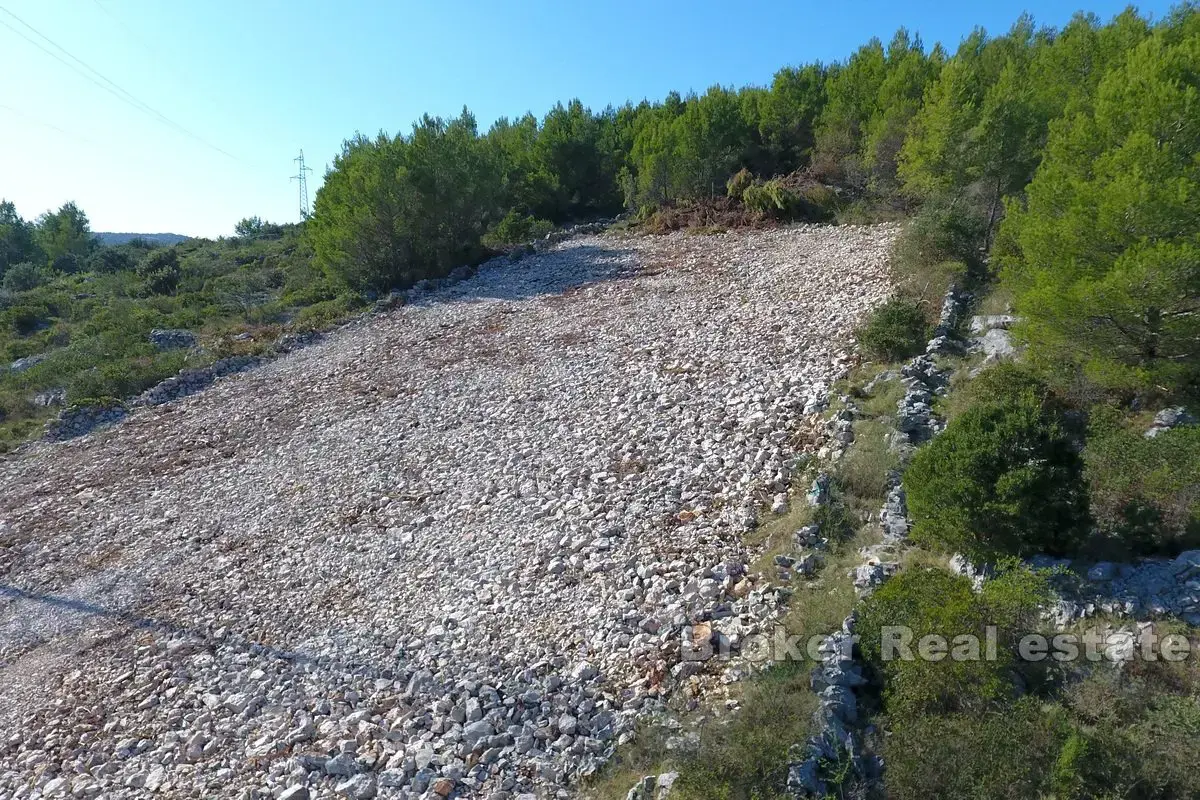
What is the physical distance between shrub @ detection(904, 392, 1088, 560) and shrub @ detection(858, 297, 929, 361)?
4.82 meters

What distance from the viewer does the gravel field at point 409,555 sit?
5887 mm

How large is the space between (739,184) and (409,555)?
22883 mm

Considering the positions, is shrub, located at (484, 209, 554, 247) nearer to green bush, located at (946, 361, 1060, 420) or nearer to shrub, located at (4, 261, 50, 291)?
green bush, located at (946, 361, 1060, 420)

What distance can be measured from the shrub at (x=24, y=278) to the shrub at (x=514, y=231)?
30.1 metres

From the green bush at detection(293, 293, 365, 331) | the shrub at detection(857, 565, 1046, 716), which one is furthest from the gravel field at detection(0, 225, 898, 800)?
the green bush at detection(293, 293, 365, 331)

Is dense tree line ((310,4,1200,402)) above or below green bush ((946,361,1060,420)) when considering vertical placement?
above

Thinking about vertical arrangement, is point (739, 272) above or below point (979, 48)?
below

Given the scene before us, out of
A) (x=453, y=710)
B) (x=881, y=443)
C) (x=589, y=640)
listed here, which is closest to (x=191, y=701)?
(x=453, y=710)

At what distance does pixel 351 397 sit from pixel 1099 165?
13119 millimetres

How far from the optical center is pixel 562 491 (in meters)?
9.18

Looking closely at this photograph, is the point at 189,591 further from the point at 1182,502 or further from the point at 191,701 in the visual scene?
the point at 1182,502

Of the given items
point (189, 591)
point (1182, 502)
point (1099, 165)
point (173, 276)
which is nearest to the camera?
point (1182, 502)

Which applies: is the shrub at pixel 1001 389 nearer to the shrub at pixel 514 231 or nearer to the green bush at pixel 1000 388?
the green bush at pixel 1000 388

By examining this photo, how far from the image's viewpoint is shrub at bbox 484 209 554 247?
28.9 metres
